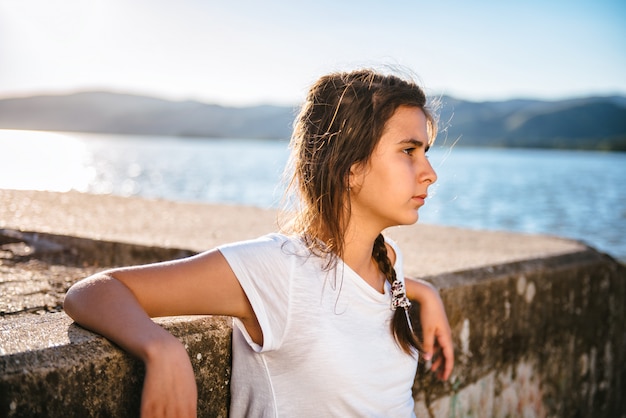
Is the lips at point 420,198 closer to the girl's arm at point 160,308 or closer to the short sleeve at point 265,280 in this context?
the short sleeve at point 265,280

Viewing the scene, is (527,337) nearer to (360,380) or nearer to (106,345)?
(360,380)

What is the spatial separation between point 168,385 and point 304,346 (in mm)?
453

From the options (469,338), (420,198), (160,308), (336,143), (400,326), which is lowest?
(469,338)

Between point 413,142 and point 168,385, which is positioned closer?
point 168,385

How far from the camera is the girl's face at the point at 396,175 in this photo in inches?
79.4

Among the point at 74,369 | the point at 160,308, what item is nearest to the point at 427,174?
the point at 160,308

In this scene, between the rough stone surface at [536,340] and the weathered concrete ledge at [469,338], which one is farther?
the rough stone surface at [536,340]

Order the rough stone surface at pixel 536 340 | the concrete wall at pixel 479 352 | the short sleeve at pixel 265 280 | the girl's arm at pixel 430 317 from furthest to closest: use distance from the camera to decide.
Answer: the rough stone surface at pixel 536 340 → the girl's arm at pixel 430 317 → the short sleeve at pixel 265 280 → the concrete wall at pixel 479 352

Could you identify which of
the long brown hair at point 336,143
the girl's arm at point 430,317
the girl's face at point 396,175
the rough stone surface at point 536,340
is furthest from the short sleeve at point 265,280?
A: the rough stone surface at point 536,340

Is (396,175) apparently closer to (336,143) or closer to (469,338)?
(336,143)

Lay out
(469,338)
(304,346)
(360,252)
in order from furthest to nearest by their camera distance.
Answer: (469,338)
(360,252)
(304,346)

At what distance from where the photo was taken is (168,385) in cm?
148

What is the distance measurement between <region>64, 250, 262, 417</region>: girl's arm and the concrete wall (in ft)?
0.30

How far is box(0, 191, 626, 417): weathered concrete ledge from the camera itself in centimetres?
159
